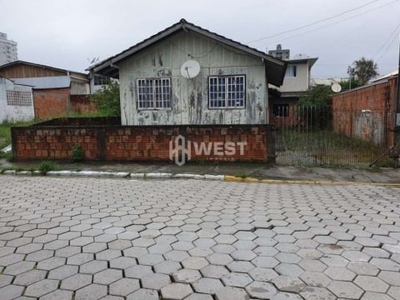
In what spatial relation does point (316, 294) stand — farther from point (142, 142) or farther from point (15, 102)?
point (15, 102)

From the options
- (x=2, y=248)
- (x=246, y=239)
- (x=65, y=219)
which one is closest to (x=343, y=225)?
(x=246, y=239)

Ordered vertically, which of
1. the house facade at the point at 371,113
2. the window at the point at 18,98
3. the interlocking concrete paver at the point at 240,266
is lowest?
the interlocking concrete paver at the point at 240,266

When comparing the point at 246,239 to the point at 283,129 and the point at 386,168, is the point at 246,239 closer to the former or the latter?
the point at 386,168

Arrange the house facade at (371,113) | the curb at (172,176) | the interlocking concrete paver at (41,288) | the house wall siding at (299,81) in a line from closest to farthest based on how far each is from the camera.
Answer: the interlocking concrete paver at (41,288), the curb at (172,176), the house facade at (371,113), the house wall siding at (299,81)

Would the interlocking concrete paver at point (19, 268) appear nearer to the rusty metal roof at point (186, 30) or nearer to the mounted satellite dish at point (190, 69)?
the mounted satellite dish at point (190, 69)

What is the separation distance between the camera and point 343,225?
4.40 metres

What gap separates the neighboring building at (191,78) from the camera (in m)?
12.0

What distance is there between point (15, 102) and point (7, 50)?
23.0 meters

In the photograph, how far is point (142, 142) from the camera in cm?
999

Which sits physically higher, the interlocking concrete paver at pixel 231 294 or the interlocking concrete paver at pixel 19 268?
the interlocking concrete paver at pixel 19 268

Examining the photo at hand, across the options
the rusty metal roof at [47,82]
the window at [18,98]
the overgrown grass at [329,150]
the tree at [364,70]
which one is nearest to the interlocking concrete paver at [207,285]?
the overgrown grass at [329,150]

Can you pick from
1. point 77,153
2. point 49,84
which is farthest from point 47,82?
point 77,153

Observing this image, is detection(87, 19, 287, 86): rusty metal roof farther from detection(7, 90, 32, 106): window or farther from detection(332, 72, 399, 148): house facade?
detection(7, 90, 32, 106): window

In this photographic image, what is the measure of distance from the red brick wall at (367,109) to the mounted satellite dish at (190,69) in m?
6.65
